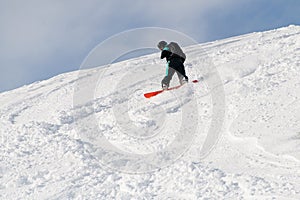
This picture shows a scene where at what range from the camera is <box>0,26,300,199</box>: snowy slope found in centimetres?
984

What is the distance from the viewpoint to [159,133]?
13750mm

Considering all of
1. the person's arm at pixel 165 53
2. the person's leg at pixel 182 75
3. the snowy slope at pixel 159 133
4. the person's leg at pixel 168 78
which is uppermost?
the person's arm at pixel 165 53

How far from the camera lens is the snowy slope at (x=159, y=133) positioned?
32.3 ft

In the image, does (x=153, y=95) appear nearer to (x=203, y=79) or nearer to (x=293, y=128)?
(x=203, y=79)

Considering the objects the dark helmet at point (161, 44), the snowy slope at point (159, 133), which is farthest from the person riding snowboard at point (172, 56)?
the snowy slope at point (159, 133)

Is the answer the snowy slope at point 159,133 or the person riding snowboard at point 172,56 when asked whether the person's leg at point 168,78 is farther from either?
the snowy slope at point 159,133

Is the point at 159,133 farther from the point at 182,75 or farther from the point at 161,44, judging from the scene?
the point at 182,75

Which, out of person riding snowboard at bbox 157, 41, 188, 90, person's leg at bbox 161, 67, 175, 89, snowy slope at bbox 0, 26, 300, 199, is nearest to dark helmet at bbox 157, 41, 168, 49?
person riding snowboard at bbox 157, 41, 188, 90

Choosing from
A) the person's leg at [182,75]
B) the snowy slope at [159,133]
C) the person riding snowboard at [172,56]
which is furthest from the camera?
the person's leg at [182,75]

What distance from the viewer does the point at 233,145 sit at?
464 inches

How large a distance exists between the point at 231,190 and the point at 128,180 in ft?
7.11

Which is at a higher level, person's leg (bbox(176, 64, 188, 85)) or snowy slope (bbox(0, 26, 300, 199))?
person's leg (bbox(176, 64, 188, 85))

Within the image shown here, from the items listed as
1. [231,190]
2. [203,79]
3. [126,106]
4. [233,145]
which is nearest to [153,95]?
[126,106]

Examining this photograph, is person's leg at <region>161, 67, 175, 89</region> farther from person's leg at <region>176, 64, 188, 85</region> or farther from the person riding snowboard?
person's leg at <region>176, 64, 188, 85</region>
